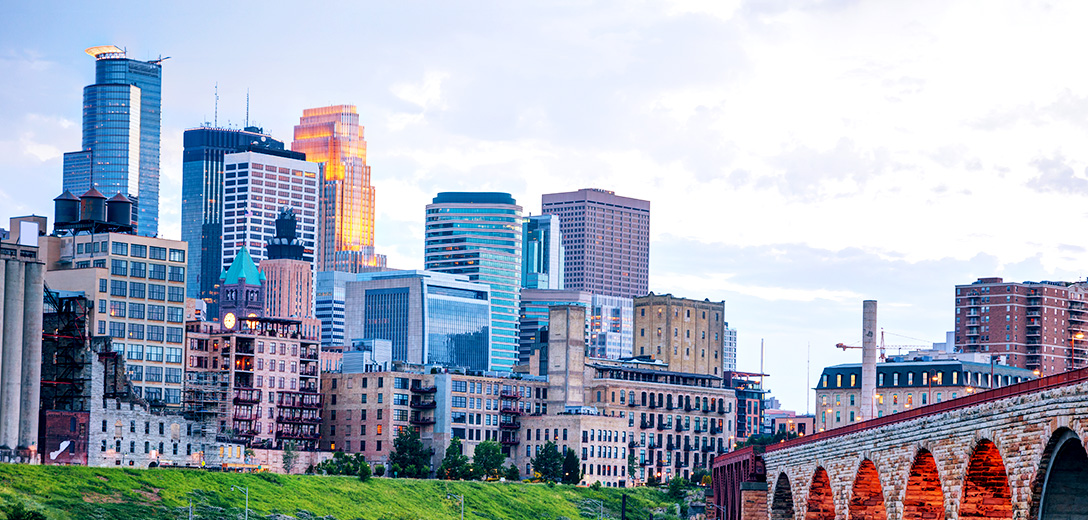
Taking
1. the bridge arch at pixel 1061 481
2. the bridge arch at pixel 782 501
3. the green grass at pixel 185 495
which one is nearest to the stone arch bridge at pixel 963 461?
the bridge arch at pixel 1061 481

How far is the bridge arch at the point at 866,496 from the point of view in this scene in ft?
365

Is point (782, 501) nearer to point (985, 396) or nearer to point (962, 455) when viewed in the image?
point (962, 455)

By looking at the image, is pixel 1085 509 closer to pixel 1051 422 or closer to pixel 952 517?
pixel 1051 422

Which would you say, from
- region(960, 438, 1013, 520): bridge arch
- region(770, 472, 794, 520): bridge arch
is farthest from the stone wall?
region(770, 472, 794, 520): bridge arch

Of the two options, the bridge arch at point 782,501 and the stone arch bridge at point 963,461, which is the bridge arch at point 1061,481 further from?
the bridge arch at point 782,501

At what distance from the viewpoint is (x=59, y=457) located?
185m

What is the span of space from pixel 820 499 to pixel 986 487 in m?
47.5

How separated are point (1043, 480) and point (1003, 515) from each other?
10.8 m

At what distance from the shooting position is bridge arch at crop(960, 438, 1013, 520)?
8338 cm

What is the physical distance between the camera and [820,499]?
5157 inches

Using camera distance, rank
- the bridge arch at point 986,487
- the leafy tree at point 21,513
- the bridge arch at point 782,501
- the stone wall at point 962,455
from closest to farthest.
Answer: the stone wall at point 962,455 → the bridge arch at point 986,487 → the leafy tree at point 21,513 → the bridge arch at point 782,501

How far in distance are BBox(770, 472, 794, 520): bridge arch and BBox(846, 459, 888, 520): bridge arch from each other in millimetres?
34320

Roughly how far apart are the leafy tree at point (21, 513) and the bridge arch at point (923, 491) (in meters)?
80.3

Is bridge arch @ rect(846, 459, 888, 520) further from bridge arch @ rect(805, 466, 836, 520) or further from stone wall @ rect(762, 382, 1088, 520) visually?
bridge arch @ rect(805, 466, 836, 520)
